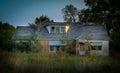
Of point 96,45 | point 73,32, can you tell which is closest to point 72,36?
point 73,32

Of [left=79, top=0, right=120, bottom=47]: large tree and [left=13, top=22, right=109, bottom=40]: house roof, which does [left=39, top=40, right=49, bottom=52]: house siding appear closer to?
[left=13, top=22, right=109, bottom=40]: house roof

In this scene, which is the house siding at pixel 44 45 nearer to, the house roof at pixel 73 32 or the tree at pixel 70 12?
the house roof at pixel 73 32

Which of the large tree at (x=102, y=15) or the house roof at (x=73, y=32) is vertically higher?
the large tree at (x=102, y=15)

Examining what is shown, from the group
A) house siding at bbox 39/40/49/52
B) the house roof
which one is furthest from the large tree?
house siding at bbox 39/40/49/52

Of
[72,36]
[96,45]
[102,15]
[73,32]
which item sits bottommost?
[96,45]

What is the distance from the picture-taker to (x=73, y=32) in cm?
3825

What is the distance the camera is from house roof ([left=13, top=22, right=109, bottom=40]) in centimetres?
3691

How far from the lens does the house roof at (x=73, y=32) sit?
36.9m

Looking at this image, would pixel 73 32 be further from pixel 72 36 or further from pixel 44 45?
pixel 44 45

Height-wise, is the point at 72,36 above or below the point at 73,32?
below

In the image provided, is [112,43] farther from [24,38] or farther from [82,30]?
[24,38]

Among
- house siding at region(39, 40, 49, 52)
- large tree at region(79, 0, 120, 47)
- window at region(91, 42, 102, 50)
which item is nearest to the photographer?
window at region(91, 42, 102, 50)

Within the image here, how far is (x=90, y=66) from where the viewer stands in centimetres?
1177

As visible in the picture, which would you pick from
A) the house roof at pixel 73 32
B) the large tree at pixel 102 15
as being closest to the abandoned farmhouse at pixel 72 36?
the house roof at pixel 73 32
